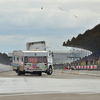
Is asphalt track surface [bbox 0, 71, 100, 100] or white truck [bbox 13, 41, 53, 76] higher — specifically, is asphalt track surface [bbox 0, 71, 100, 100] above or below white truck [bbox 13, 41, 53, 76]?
below

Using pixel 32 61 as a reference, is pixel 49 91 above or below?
below

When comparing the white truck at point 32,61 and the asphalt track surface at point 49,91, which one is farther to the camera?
the white truck at point 32,61

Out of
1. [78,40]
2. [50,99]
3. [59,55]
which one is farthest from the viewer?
[59,55]

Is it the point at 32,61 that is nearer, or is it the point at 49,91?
the point at 49,91

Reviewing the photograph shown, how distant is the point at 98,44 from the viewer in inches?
4109

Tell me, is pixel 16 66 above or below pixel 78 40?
below

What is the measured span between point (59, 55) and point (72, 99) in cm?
16551

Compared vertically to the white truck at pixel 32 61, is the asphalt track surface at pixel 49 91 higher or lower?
lower

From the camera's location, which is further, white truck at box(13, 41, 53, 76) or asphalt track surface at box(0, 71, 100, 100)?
white truck at box(13, 41, 53, 76)

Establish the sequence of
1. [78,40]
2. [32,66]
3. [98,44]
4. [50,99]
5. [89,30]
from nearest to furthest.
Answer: [50,99] → [32,66] → [89,30] → [78,40] → [98,44]

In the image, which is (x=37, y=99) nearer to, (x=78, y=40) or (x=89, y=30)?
(x=89, y=30)

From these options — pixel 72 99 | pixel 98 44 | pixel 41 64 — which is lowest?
pixel 72 99

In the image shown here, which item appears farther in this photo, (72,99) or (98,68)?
(98,68)

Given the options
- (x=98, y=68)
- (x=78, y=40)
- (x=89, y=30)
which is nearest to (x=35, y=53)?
(x=98, y=68)
